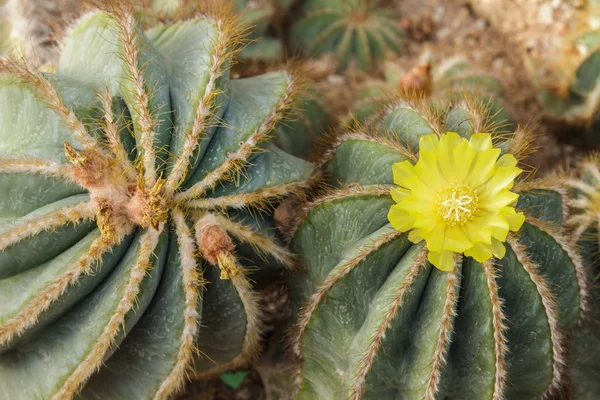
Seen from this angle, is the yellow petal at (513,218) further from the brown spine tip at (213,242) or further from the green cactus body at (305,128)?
the green cactus body at (305,128)

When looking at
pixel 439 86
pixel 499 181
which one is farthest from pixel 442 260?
pixel 439 86

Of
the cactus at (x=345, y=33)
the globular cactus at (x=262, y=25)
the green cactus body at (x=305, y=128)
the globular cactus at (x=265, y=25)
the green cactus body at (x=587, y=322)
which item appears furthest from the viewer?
the cactus at (x=345, y=33)

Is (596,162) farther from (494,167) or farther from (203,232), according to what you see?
(203,232)

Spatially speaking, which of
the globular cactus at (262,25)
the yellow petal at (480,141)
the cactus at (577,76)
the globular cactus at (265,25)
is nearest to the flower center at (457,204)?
the yellow petal at (480,141)

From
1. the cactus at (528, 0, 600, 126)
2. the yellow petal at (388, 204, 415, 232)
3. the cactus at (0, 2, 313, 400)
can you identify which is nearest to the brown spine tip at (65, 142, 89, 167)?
the cactus at (0, 2, 313, 400)

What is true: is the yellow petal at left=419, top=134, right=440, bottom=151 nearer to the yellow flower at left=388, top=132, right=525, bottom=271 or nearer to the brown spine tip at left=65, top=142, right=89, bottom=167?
the yellow flower at left=388, top=132, right=525, bottom=271

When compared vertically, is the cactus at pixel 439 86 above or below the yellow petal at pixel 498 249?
above

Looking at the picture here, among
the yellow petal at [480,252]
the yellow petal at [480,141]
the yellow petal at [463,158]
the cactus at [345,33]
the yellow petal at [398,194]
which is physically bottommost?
the yellow petal at [398,194]
